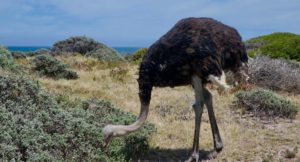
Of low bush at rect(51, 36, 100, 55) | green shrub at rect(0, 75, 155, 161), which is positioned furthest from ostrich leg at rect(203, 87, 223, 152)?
low bush at rect(51, 36, 100, 55)

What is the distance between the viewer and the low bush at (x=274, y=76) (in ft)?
35.6

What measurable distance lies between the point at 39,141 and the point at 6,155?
0.54 m

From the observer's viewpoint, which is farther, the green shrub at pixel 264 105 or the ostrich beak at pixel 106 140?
the green shrub at pixel 264 105

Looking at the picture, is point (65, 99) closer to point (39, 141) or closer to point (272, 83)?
point (39, 141)

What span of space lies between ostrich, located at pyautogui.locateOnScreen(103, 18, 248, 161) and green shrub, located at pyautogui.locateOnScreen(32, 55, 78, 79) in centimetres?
626

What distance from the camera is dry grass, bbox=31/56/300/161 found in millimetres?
6289

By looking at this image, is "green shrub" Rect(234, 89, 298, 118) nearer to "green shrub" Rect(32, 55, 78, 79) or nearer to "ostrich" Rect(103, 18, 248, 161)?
"ostrich" Rect(103, 18, 248, 161)

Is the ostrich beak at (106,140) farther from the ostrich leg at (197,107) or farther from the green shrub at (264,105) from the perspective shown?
the green shrub at (264,105)

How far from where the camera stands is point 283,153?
622 centimetres

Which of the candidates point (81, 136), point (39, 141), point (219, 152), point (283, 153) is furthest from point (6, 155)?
point (283, 153)

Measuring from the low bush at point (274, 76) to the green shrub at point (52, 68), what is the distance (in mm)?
4086

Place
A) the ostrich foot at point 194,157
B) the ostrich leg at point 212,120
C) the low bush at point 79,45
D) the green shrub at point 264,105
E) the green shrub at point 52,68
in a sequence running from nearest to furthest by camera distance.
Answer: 1. the ostrich foot at point 194,157
2. the ostrich leg at point 212,120
3. the green shrub at point 264,105
4. the green shrub at point 52,68
5. the low bush at point 79,45

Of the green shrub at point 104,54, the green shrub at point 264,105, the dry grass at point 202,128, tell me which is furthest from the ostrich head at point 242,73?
the green shrub at point 104,54

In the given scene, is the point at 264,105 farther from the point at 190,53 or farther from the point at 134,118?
the point at 190,53
